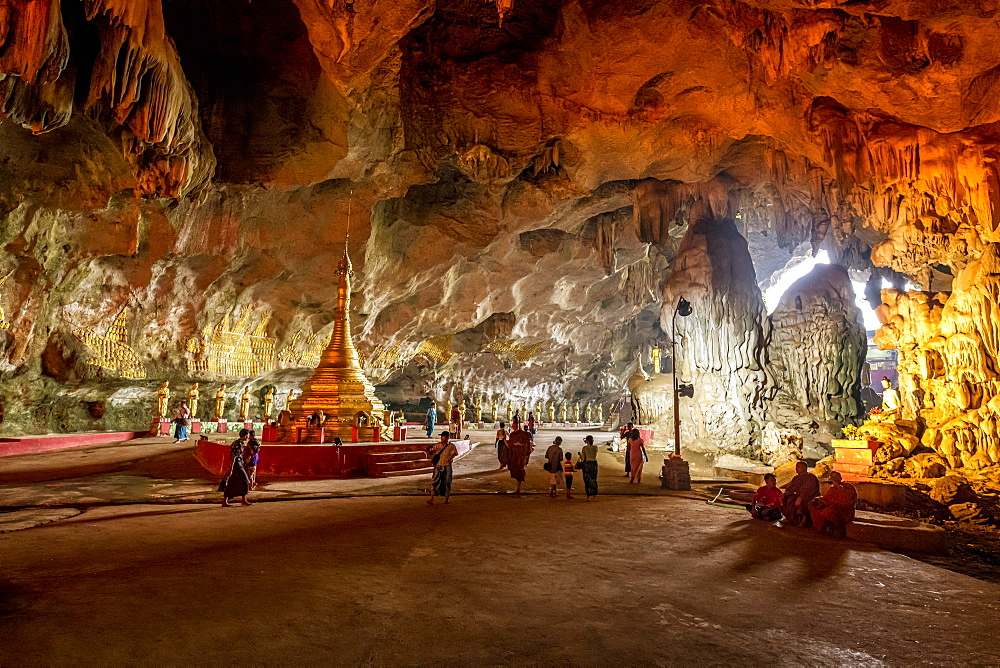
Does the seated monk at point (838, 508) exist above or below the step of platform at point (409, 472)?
above

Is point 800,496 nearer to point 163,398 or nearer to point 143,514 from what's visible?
point 143,514

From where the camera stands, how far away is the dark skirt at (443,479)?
28.6 feet

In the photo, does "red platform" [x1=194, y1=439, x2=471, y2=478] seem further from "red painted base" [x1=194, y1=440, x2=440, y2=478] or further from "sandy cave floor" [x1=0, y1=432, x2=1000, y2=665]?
"sandy cave floor" [x1=0, y1=432, x2=1000, y2=665]

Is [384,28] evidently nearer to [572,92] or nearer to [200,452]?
[572,92]

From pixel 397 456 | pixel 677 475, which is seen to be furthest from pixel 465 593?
pixel 397 456

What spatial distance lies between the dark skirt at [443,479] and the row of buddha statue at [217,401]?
11.8m

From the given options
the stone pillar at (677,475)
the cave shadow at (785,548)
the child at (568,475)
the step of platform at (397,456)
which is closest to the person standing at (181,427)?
the step of platform at (397,456)

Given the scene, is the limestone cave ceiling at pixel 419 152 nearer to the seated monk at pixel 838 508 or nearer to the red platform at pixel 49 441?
the red platform at pixel 49 441

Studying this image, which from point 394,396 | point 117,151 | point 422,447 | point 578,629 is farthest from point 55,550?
point 394,396

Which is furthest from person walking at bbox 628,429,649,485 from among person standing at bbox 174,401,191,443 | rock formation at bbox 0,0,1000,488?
person standing at bbox 174,401,191,443

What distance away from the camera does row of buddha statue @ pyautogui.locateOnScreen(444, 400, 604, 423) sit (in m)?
33.2

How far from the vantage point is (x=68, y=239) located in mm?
13820

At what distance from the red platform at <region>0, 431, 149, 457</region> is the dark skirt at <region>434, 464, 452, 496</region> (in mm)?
12753

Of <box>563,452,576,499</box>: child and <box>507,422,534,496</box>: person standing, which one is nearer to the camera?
<box>563,452,576,499</box>: child
